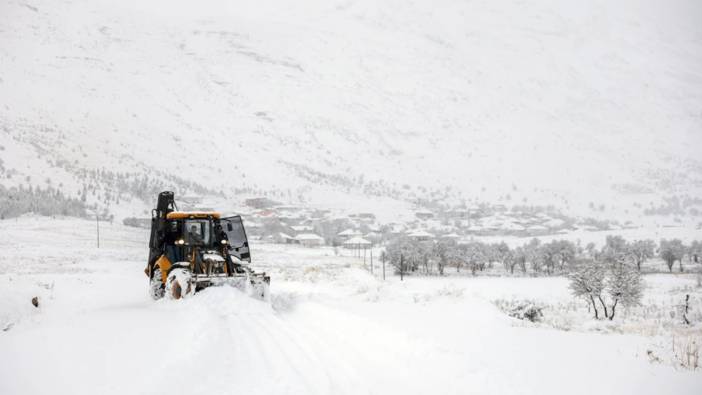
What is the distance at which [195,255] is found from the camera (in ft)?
48.5

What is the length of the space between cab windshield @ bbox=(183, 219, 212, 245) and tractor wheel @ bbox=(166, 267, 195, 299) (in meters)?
1.42

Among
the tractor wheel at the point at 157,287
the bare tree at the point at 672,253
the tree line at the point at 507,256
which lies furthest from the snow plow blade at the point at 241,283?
the bare tree at the point at 672,253

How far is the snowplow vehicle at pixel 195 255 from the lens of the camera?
13.8m

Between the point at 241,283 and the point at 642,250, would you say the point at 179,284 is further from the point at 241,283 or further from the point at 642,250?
the point at 642,250

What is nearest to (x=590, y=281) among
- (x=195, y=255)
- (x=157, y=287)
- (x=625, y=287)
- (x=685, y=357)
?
(x=625, y=287)

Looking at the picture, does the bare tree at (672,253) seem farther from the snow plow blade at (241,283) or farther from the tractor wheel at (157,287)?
the tractor wheel at (157,287)

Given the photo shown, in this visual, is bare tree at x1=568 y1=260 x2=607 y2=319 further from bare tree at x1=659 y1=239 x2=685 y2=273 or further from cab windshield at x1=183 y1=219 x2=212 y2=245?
bare tree at x1=659 y1=239 x2=685 y2=273

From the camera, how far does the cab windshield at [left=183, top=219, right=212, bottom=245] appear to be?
15.9 metres

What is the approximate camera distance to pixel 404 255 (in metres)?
66.1

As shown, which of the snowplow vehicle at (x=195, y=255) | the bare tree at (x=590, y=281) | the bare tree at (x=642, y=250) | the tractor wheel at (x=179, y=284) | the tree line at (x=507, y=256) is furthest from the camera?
the bare tree at (x=642, y=250)

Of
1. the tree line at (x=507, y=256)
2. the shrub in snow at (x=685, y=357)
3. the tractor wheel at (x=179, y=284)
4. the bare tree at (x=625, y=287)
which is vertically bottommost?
the tree line at (x=507, y=256)

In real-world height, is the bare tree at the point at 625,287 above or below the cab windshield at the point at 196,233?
below

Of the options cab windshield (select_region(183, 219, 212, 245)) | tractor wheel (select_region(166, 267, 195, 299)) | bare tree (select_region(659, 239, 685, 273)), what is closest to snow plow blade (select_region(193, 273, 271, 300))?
tractor wheel (select_region(166, 267, 195, 299))

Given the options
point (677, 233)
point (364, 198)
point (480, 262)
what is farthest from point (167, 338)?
point (364, 198)
